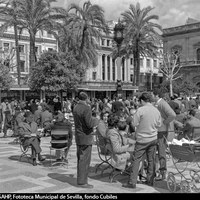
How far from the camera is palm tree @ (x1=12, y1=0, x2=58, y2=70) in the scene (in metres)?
27.9

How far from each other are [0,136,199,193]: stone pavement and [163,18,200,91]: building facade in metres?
47.7

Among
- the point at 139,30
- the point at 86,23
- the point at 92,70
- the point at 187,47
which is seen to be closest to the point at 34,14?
the point at 86,23

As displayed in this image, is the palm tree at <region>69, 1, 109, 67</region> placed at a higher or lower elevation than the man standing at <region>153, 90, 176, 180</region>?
higher

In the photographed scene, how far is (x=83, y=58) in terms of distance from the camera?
109 feet

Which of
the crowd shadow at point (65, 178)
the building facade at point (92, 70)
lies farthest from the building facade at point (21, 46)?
the crowd shadow at point (65, 178)

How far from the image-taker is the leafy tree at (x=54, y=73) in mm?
29844

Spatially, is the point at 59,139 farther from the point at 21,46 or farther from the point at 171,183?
the point at 21,46

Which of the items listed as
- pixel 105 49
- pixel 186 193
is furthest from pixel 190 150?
pixel 105 49

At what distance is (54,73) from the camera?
30.0 metres

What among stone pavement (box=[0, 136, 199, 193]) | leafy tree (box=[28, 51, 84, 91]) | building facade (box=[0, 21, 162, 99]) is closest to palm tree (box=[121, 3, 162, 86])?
building facade (box=[0, 21, 162, 99])

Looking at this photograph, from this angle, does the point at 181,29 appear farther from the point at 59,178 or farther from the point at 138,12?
the point at 59,178

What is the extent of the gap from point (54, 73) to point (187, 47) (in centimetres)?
3239

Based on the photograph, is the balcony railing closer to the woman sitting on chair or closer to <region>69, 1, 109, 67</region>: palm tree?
<region>69, 1, 109, 67</region>: palm tree

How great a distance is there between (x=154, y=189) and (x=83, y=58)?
2744cm
